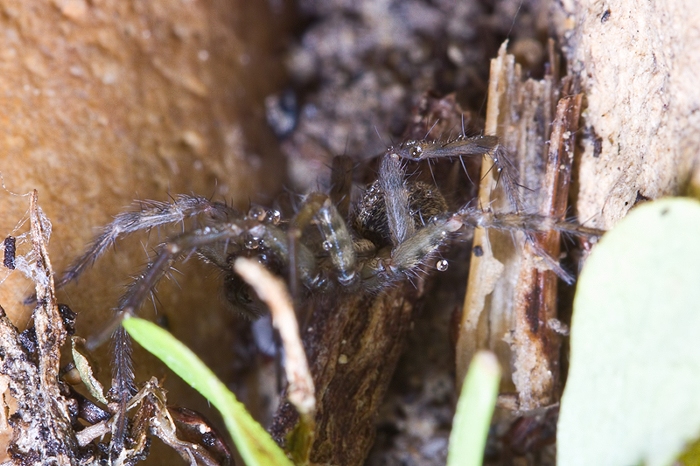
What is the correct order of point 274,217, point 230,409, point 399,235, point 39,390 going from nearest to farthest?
point 230,409 → point 39,390 → point 274,217 → point 399,235

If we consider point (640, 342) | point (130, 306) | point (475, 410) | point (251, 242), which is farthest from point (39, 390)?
point (640, 342)

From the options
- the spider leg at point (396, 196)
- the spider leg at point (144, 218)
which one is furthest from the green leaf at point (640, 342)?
the spider leg at point (144, 218)

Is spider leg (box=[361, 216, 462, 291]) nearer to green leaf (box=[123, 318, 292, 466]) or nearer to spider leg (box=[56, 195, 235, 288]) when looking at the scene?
spider leg (box=[56, 195, 235, 288])

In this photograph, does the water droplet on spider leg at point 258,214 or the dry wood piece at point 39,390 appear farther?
the water droplet on spider leg at point 258,214

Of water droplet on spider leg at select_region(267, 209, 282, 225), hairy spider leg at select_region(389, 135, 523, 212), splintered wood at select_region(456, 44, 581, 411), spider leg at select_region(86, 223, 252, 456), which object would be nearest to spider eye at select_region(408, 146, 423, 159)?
hairy spider leg at select_region(389, 135, 523, 212)

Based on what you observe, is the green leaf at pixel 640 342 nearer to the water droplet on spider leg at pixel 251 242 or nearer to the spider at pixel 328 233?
the spider at pixel 328 233

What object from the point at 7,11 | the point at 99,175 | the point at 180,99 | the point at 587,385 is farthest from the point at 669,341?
the point at 7,11

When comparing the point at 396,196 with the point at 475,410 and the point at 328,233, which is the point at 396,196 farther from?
the point at 475,410
